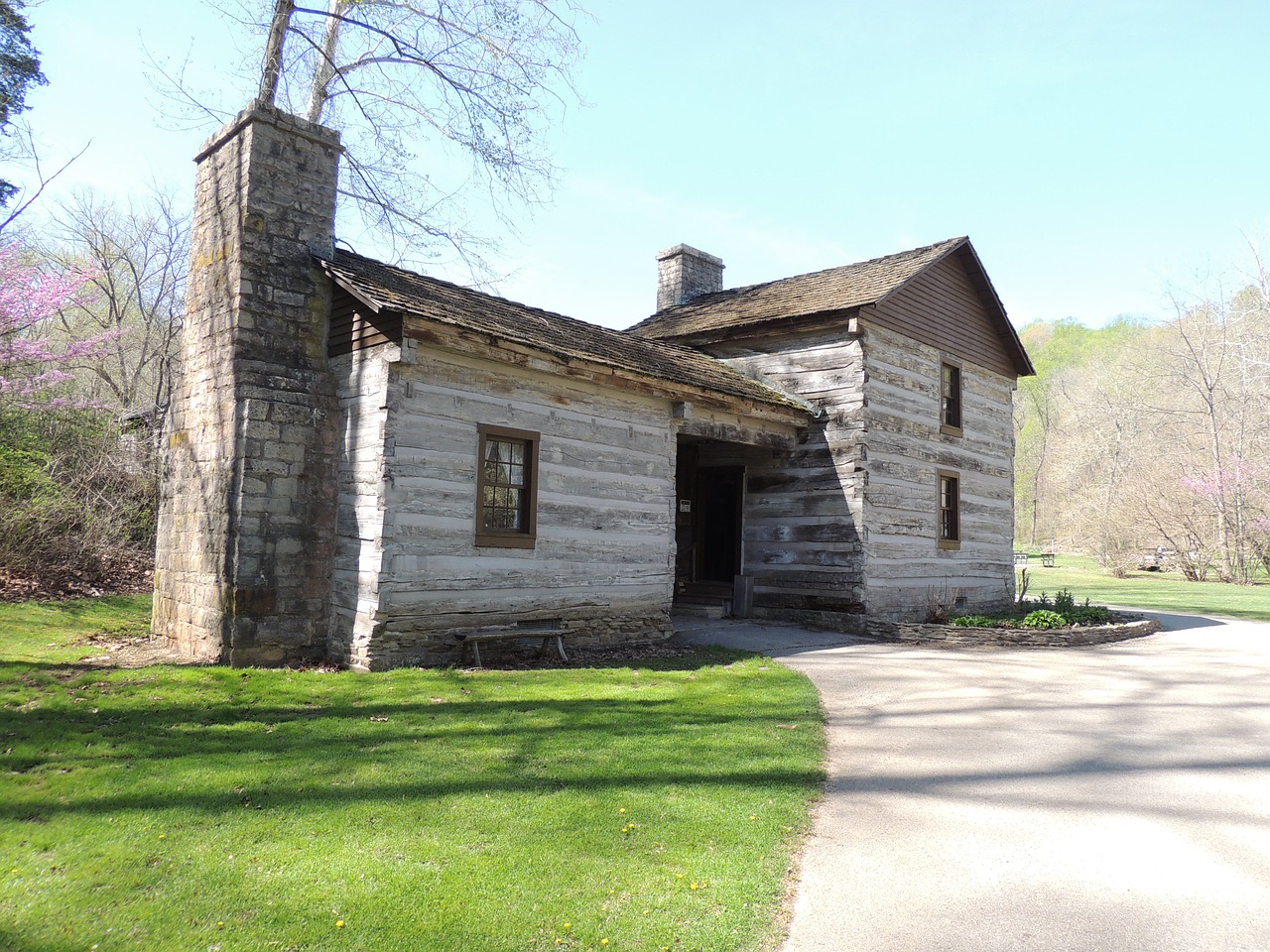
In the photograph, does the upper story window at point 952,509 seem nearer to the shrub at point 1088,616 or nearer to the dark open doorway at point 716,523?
the shrub at point 1088,616

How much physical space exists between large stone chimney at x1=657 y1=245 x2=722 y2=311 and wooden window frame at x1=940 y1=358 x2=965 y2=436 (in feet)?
19.3

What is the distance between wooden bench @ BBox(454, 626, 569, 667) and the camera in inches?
351

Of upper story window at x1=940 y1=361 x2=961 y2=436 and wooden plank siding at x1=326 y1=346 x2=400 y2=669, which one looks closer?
wooden plank siding at x1=326 y1=346 x2=400 y2=669

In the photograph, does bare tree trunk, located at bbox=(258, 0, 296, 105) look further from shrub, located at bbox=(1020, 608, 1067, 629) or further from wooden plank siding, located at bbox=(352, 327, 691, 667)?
shrub, located at bbox=(1020, 608, 1067, 629)

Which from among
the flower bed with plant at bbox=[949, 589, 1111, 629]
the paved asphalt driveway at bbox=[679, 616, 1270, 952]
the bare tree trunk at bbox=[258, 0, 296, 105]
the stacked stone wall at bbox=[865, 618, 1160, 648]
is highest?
the bare tree trunk at bbox=[258, 0, 296, 105]

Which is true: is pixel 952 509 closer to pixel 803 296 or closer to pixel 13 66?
pixel 803 296

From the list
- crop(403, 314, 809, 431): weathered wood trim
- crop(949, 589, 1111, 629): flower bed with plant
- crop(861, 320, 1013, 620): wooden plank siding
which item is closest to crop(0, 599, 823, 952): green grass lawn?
crop(403, 314, 809, 431): weathered wood trim

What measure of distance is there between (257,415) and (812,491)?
8728 millimetres

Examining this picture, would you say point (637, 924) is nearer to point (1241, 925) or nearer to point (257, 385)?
point (1241, 925)

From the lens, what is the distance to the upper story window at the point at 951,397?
611 inches

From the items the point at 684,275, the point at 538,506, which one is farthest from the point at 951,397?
the point at 538,506

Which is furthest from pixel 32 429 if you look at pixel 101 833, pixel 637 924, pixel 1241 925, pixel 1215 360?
pixel 1215 360

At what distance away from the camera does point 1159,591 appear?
25500 mm

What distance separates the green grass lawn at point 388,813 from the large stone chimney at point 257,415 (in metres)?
1.29
